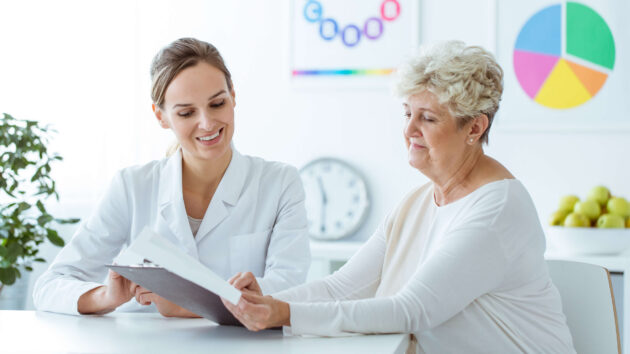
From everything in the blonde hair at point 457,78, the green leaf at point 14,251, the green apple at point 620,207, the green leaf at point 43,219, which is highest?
the blonde hair at point 457,78

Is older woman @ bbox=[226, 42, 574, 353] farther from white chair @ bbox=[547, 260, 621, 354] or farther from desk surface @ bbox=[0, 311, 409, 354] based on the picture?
white chair @ bbox=[547, 260, 621, 354]

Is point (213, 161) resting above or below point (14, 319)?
above

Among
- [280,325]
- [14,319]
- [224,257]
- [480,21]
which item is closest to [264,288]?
[224,257]

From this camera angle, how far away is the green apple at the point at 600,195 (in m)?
2.90

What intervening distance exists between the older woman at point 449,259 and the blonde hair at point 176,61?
0.62 m

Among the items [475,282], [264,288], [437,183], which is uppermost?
[437,183]

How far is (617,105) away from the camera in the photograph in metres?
3.14

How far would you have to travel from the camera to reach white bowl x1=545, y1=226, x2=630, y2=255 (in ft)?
9.02

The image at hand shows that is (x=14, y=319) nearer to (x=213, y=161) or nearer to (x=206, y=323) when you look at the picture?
(x=206, y=323)

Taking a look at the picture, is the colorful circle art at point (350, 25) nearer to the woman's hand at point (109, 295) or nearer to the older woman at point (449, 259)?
the older woman at point (449, 259)

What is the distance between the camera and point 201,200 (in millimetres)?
2029

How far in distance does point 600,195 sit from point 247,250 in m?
1.64

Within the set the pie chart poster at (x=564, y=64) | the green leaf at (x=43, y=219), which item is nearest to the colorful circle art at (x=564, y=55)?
the pie chart poster at (x=564, y=64)

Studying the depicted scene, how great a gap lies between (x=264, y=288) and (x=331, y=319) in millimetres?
430
